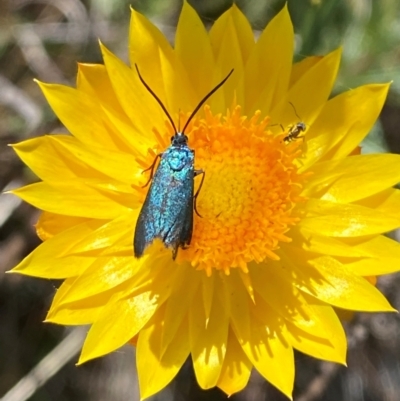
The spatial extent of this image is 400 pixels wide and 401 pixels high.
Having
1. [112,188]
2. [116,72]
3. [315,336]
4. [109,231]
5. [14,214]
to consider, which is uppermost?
[14,214]

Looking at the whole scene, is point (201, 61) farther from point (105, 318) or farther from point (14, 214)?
point (14, 214)

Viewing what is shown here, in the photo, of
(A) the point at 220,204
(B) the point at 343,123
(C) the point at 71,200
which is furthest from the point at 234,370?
(B) the point at 343,123

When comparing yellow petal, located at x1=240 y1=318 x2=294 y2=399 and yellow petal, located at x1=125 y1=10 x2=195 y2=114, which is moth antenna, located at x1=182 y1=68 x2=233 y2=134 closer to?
yellow petal, located at x1=125 y1=10 x2=195 y2=114

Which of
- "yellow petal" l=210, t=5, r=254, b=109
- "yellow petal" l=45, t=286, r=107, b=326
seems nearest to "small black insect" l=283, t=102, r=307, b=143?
"yellow petal" l=210, t=5, r=254, b=109

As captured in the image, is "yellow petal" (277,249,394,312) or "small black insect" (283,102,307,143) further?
"small black insect" (283,102,307,143)

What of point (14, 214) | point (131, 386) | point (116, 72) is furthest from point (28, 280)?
point (116, 72)
